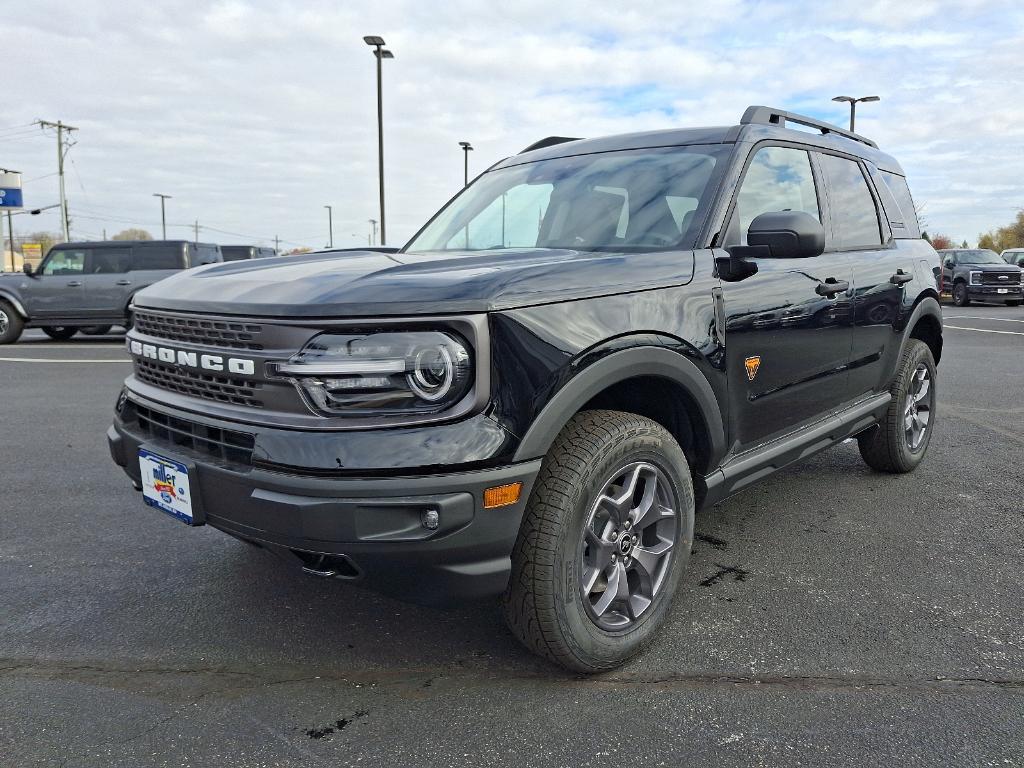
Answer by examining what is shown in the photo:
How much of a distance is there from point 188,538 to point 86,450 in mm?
2281

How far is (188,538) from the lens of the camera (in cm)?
371

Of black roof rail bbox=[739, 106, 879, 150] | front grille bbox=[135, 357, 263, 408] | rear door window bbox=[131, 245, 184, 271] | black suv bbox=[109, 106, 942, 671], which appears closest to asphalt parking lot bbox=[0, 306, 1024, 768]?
black suv bbox=[109, 106, 942, 671]

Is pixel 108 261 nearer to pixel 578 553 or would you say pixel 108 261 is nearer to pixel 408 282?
pixel 408 282

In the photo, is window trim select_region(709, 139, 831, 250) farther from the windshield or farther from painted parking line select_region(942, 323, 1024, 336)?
painted parking line select_region(942, 323, 1024, 336)

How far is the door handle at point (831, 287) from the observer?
11.3ft

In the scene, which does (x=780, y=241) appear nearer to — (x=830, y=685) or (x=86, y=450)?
(x=830, y=685)

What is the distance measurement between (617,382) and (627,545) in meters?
0.56

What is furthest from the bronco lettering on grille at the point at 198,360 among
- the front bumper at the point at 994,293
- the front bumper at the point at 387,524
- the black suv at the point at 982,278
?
the front bumper at the point at 994,293

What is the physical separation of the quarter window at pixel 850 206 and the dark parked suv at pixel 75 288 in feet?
40.7

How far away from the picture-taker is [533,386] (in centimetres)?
218

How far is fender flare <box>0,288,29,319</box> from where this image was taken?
13508 mm

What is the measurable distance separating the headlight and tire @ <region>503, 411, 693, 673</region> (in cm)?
41

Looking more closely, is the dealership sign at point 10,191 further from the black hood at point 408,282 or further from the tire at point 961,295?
the black hood at point 408,282

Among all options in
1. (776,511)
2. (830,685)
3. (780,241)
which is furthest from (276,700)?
(776,511)
